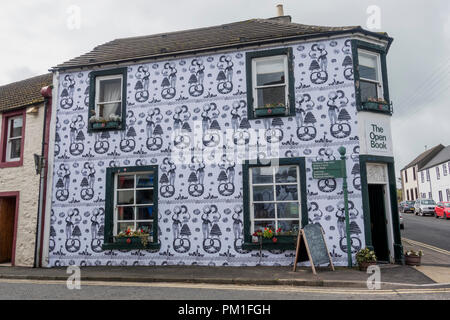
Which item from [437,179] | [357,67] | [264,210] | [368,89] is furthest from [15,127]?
[437,179]

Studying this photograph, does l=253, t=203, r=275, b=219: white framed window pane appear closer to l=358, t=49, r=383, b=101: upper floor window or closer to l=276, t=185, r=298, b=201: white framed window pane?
l=276, t=185, r=298, b=201: white framed window pane

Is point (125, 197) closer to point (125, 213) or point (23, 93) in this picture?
point (125, 213)

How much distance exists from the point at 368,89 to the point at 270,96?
9.61 feet

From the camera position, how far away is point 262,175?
33.5 feet

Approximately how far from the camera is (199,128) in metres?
10.8

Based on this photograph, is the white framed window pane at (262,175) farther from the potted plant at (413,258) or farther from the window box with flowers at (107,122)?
the window box with flowers at (107,122)

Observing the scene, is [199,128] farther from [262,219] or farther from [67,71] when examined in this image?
[67,71]

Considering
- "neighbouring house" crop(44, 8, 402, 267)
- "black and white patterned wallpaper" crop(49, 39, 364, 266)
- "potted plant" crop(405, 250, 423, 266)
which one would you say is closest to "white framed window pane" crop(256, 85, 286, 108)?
"neighbouring house" crop(44, 8, 402, 267)

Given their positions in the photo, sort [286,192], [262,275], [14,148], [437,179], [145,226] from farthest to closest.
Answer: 1. [437,179]
2. [14,148]
3. [145,226]
4. [286,192]
5. [262,275]

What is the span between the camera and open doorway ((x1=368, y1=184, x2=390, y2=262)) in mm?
10062

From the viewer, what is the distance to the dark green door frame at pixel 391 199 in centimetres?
931

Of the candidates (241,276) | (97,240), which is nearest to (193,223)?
(241,276)
